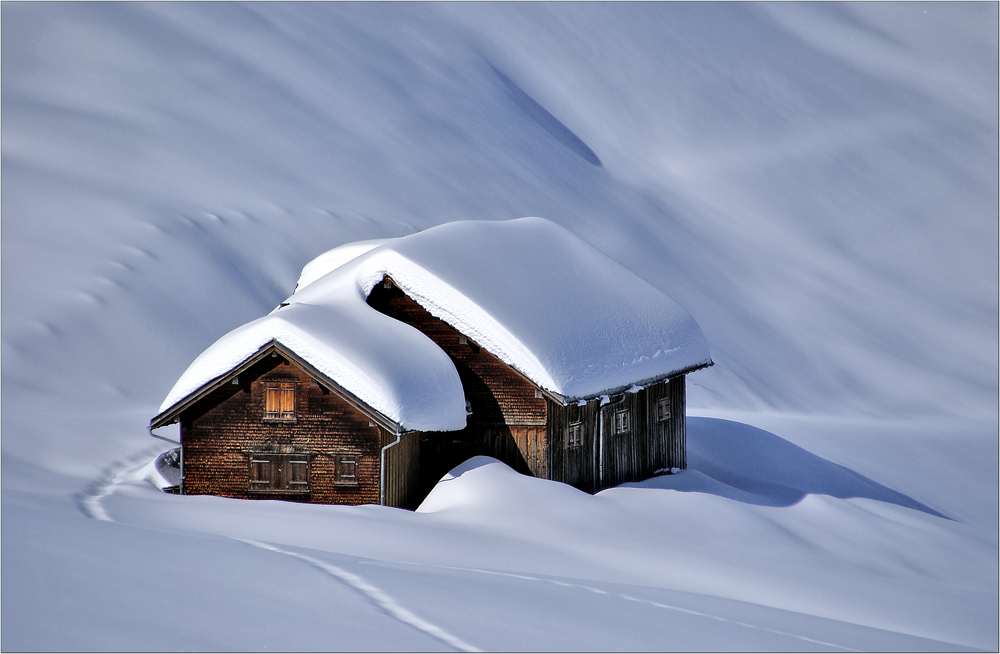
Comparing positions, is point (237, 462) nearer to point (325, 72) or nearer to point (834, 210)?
point (325, 72)

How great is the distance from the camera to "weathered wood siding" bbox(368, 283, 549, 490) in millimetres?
17688

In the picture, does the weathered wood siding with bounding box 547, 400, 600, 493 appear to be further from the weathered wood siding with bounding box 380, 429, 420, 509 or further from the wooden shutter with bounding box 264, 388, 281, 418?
the wooden shutter with bounding box 264, 388, 281, 418

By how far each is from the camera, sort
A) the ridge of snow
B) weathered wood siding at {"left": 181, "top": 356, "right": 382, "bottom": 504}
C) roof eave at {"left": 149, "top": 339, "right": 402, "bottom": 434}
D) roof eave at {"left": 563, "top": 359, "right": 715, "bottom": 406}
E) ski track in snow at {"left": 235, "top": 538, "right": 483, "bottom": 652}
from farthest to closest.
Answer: the ridge of snow < roof eave at {"left": 563, "top": 359, "right": 715, "bottom": 406} < weathered wood siding at {"left": 181, "top": 356, "right": 382, "bottom": 504} < roof eave at {"left": 149, "top": 339, "right": 402, "bottom": 434} < ski track in snow at {"left": 235, "top": 538, "right": 483, "bottom": 652}

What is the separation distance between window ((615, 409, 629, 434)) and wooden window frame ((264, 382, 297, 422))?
649 cm

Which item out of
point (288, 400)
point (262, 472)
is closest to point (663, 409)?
point (288, 400)

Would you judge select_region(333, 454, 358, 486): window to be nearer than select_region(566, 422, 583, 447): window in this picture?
Yes

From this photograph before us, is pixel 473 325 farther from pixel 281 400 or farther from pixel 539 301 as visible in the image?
pixel 281 400

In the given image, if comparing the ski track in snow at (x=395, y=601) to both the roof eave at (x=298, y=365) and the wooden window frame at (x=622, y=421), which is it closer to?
the roof eave at (x=298, y=365)

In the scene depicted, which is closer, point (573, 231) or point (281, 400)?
point (281, 400)

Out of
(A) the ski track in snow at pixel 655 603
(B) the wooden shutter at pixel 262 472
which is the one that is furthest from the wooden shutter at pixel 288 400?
(A) the ski track in snow at pixel 655 603

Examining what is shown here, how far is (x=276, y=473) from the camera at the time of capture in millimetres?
16375

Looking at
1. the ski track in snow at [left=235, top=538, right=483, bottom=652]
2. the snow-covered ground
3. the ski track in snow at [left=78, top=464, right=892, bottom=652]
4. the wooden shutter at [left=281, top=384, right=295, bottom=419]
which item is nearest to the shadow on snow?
the snow-covered ground

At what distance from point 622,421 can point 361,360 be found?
20.7 feet

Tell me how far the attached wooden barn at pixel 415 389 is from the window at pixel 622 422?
4cm
